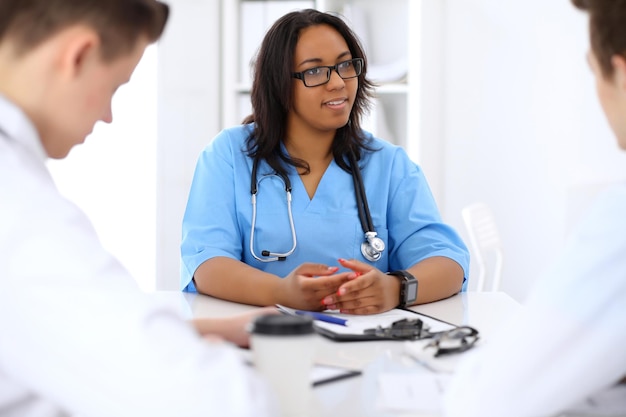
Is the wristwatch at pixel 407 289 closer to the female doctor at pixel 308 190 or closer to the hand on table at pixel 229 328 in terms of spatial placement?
the female doctor at pixel 308 190

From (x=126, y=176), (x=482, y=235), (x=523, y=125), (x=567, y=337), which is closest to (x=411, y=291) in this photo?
(x=567, y=337)

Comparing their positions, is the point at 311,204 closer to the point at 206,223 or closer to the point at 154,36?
the point at 206,223

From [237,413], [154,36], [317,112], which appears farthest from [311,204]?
[237,413]

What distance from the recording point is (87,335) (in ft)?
2.68

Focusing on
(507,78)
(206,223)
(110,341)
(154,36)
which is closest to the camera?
(110,341)

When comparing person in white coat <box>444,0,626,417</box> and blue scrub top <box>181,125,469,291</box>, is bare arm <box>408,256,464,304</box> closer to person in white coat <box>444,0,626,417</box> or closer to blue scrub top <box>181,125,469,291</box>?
blue scrub top <box>181,125,469,291</box>

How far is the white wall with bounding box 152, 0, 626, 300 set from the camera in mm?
3168

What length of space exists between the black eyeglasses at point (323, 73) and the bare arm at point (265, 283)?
0.51 metres

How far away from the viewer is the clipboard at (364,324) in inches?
55.9

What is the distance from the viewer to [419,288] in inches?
70.5

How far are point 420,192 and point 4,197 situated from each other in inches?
54.3

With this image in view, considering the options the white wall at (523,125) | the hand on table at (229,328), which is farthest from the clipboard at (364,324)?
the white wall at (523,125)

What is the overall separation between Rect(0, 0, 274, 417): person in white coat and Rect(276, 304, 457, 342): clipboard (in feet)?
1.81

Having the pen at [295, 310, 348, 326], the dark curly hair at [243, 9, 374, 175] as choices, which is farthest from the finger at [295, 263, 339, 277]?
the dark curly hair at [243, 9, 374, 175]
